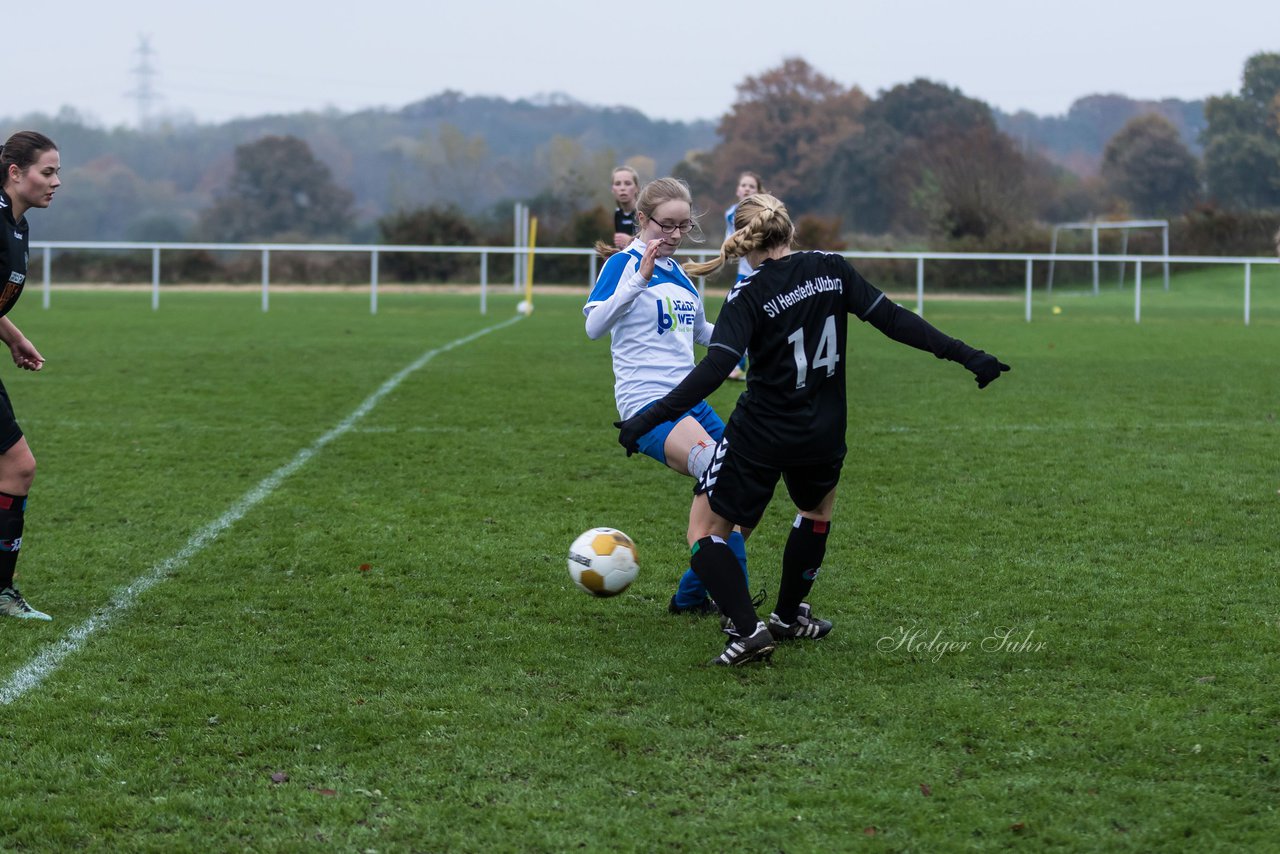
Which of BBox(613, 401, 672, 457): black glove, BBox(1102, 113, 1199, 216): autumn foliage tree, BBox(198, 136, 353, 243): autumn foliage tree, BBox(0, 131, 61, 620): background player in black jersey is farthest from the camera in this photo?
BBox(198, 136, 353, 243): autumn foliage tree

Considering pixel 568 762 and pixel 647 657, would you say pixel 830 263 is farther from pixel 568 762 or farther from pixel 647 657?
pixel 568 762

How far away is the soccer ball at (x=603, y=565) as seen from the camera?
211 inches

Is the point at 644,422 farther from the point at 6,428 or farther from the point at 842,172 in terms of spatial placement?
the point at 842,172

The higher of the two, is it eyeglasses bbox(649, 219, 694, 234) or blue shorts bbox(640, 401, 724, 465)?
eyeglasses bbox(649, 219, 694, 234)

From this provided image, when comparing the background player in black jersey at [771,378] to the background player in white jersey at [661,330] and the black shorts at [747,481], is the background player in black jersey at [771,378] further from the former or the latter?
the background player in white jersey at [661,330]

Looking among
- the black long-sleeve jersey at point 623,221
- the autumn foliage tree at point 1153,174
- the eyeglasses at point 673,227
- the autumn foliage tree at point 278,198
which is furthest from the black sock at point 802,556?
the autumn foliage tree at point 1153,174

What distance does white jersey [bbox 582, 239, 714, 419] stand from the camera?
17.9 feet

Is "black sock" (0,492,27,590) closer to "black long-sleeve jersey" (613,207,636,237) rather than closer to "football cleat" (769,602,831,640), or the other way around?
"football cleat" (769,602,831,640)

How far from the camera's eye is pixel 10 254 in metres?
5.25

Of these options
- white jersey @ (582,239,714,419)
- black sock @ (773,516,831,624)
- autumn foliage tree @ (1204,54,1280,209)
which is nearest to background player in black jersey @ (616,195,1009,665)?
black sock @ (773,516,831,624)

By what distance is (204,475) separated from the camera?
8578mm

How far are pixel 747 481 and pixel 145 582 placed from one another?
9.23 feet

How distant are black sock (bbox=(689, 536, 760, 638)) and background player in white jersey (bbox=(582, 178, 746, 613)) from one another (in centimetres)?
37

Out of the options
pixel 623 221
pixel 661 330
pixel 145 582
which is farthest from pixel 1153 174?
pixel 145 582
